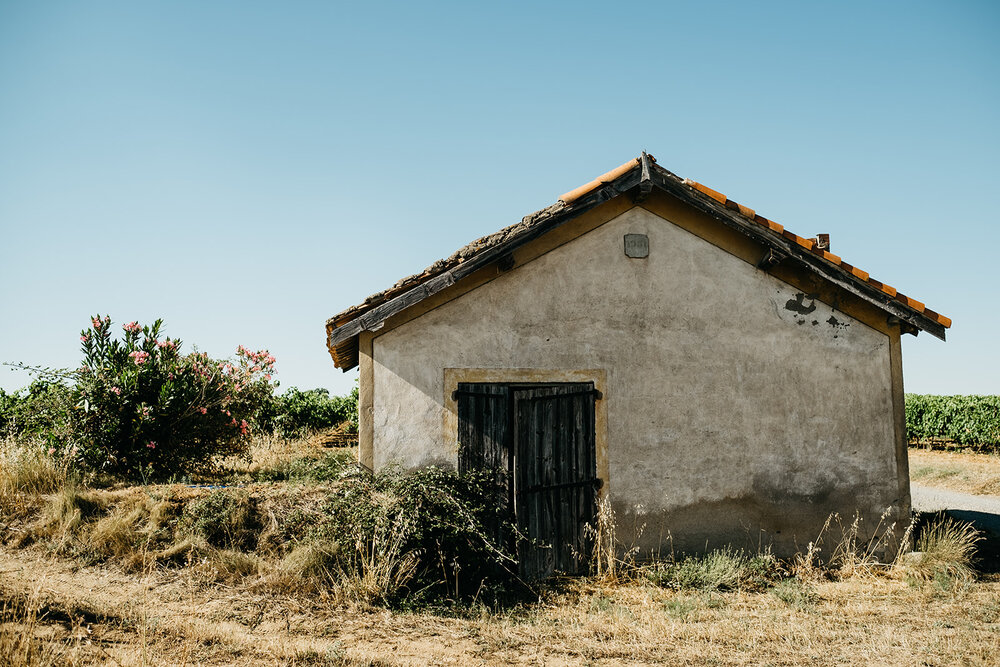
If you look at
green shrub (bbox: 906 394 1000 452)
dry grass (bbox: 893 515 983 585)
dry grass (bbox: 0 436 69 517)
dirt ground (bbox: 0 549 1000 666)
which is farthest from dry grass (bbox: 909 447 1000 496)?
dry grass (bbox: 0 436 69 517)

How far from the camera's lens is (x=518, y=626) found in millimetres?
5980

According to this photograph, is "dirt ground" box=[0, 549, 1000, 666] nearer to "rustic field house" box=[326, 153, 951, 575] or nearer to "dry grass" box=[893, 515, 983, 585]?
"dry grass" box=[893, 515, 983, 585]

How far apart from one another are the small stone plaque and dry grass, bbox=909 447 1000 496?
1301 cm

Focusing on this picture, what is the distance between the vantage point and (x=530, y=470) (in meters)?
7.52

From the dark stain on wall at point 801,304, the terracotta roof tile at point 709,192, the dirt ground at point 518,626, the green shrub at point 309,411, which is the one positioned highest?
the terracotta roof tile at point 709,192

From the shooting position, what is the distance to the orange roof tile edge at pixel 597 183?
7.66 m

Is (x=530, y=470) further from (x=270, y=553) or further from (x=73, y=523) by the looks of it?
(x=73, y=523)

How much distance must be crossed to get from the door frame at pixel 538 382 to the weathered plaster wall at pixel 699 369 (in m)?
0.06

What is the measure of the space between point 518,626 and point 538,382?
8.85ft

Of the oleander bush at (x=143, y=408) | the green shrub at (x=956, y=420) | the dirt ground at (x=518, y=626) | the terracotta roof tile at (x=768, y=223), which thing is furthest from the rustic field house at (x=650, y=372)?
the green shrub at (x=956, y=420)

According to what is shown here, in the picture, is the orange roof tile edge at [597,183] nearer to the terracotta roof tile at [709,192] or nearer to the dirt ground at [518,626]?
the terracotta roof tile at [709,192]

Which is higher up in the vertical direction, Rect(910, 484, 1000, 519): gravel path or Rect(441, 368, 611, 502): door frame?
Rect(441, 368, 611, 502): door frame

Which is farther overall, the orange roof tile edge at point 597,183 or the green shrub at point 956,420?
the green shrub at point 956,420

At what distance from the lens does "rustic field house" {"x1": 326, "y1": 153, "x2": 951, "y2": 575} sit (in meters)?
7.45
